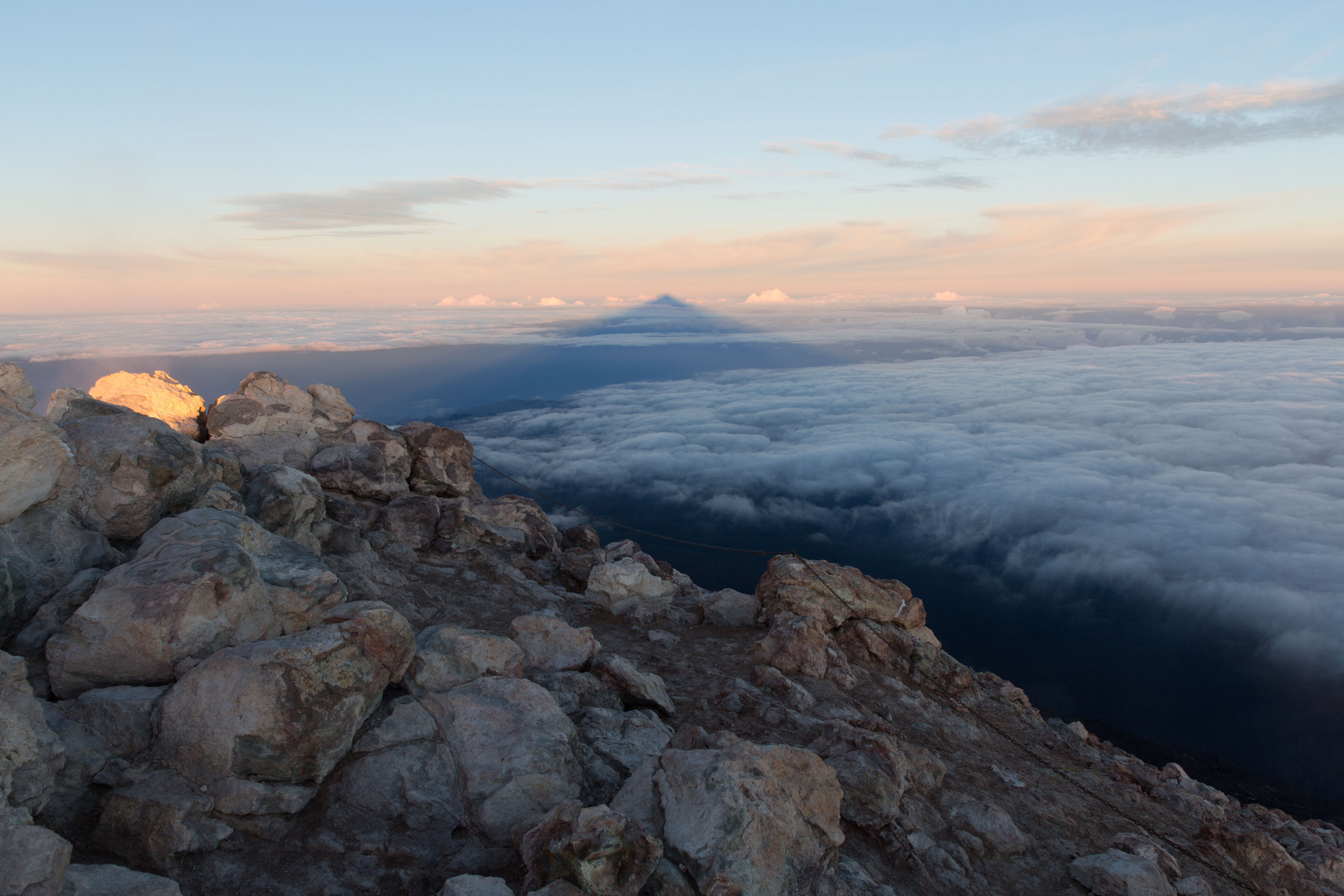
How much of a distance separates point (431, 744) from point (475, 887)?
6.70 ft

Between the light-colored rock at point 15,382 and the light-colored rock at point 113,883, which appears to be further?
the light-colored rock at point 15,382

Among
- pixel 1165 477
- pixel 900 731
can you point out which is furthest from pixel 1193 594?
pixel 900 731

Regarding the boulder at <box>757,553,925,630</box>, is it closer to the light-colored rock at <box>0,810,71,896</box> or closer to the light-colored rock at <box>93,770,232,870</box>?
the light-colored rock at <box>93,770,232,870</box>

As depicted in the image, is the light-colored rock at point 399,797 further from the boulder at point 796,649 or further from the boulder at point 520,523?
the boulder at point 520,523

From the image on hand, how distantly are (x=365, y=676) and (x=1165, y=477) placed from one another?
119 meters

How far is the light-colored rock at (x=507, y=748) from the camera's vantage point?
21.2ft

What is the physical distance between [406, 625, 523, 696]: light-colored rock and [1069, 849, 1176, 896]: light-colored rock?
23.5 ft

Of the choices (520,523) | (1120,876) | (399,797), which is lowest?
(1120,876)

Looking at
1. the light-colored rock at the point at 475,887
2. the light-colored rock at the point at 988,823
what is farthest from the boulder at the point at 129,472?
the light-colored rock at the point at 988,823

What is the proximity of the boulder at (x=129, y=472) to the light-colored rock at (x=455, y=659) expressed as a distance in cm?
436

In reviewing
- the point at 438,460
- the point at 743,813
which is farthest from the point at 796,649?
the point at 438,460

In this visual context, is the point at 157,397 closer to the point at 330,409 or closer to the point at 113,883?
the point at 330,409

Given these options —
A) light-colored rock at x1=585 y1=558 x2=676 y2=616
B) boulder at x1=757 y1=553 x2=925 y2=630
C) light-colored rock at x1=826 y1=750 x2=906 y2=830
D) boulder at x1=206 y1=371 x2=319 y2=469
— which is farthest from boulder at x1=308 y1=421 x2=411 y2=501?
light-colored rock at x1=826 y1=750 x2=906 y2=830

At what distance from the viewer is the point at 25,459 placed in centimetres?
730
